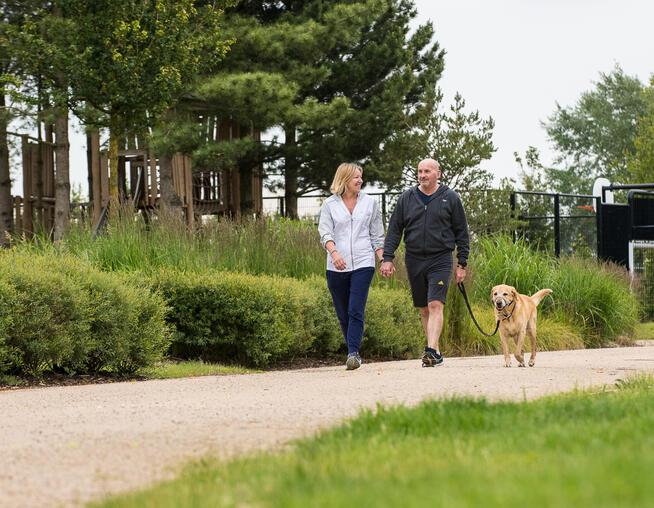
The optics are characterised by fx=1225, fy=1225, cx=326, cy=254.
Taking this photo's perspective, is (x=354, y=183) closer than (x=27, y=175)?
Yes

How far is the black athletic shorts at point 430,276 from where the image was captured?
11641mm

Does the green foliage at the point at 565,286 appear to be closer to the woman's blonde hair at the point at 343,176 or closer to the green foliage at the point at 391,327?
the green foliage at the point at 391,327

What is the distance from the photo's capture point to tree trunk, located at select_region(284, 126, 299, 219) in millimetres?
34344

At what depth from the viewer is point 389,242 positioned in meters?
11.8

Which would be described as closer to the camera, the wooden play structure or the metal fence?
the metal fence

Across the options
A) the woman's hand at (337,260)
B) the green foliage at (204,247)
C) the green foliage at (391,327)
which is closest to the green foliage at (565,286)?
the green foliage at (391,327)

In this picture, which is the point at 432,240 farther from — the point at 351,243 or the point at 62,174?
the point at 62,174

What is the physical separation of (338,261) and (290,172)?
24666mm

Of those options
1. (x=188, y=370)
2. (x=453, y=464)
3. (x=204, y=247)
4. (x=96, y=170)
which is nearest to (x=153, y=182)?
(x=96, y=170)

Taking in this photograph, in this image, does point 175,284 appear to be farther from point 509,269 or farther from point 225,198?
point 225,198

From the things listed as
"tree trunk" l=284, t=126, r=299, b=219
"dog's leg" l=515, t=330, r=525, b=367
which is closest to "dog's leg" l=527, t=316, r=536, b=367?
"dog's leg" l=515, t=330, r=525, b=367

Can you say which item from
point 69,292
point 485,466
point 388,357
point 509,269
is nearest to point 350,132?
point 509,269

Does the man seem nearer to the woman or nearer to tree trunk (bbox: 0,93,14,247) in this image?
the woman

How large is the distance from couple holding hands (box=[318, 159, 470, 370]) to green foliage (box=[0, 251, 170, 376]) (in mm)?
1883
